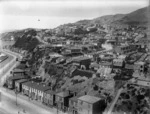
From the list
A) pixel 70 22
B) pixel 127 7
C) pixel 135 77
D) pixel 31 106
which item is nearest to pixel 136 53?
pixel 135 77

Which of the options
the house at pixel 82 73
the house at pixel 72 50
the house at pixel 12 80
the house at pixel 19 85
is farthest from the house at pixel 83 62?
the house at pixel 12 80

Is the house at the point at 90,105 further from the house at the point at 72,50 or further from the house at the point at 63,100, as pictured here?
the house at the point at 72,50

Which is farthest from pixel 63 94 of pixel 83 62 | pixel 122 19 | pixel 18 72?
pixel 122 19

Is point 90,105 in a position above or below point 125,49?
below

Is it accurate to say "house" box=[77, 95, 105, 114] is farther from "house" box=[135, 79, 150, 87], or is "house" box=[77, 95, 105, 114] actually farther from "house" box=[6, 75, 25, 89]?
"house" box=[6, 75, 25, 89]

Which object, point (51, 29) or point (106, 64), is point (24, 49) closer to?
point (51, 29)

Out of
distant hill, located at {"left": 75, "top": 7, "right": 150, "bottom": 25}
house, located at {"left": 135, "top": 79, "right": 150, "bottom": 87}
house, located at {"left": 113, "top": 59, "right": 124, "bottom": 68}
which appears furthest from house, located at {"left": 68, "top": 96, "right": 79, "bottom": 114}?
distant hill, located at {"left": 75, "top": 7, "right": 150, "bottom": 25}

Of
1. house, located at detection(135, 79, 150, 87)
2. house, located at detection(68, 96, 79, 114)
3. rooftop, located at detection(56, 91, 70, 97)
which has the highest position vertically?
house, located at detection(135, 79, 150, 87)

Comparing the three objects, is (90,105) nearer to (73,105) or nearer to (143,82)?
(73,105)
